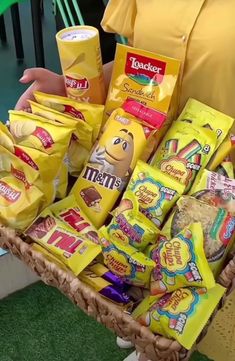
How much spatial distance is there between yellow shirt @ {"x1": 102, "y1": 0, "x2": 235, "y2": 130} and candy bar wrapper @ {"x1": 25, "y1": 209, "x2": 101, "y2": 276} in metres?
0.31

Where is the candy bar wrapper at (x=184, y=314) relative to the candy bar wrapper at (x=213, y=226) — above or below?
below

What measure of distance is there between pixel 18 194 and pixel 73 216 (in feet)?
0.33

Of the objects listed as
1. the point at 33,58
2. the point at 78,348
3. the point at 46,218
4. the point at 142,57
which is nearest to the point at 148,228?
the point at 46,218

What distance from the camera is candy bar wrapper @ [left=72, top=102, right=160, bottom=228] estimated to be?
3.23 feet

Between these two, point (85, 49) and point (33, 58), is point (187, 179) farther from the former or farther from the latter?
point (33, 58)

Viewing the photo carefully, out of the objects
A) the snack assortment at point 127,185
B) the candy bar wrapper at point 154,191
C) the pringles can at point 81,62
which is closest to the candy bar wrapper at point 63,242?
the snack assortment at point 127,185

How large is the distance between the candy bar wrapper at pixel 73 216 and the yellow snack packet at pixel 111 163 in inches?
0.5

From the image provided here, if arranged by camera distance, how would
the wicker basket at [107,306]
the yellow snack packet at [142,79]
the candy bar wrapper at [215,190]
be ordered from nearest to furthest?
the wicker basket at [107,306]
the candy bar wrapper at [215,190]
the yellow snack packet at [142,79]

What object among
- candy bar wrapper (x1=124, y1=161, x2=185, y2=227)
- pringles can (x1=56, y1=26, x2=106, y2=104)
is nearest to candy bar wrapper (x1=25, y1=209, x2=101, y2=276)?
candy bar wrapper (x1=124, y1=161, x2=185, y2=227)

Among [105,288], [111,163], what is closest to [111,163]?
[111,163]

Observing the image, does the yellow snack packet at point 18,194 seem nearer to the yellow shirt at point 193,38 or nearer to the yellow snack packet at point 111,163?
the yellow snack packet at point 111,163

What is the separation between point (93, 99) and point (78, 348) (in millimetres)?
724

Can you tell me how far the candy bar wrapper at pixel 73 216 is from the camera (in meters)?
0.98

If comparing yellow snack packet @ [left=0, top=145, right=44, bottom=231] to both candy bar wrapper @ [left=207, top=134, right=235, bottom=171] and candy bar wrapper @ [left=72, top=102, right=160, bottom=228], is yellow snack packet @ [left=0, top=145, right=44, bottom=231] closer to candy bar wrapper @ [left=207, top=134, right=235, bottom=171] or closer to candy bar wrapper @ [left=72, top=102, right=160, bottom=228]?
candy bar wrapper @ [left=72, top=102, right=160, bottom=228]
